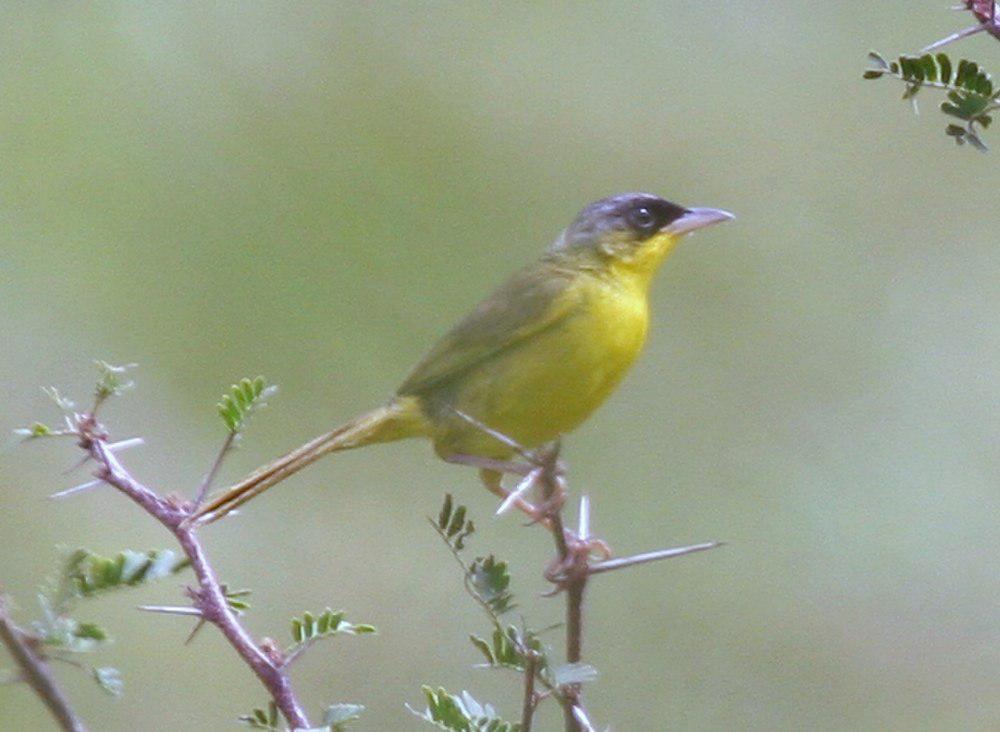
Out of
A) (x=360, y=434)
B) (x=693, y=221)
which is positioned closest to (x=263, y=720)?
(x=360, y=434)

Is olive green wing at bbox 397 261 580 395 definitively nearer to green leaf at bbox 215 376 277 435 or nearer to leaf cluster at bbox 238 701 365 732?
green leaf at bbox 215 376 277 435

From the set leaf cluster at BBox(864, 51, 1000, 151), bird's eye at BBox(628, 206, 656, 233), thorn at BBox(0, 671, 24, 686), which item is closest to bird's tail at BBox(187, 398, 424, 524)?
bird's eye at BBox(628, 206, 656, 233)

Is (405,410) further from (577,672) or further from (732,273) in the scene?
(732,273)

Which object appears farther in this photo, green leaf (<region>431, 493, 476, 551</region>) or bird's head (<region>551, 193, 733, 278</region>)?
bird's head (<region>551, 193, 733, 278</region>)

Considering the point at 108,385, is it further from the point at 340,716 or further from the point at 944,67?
the point at 944,67

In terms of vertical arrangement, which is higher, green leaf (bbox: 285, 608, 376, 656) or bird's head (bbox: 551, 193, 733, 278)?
green leaf (bbox: 285, 608, 376, 656)

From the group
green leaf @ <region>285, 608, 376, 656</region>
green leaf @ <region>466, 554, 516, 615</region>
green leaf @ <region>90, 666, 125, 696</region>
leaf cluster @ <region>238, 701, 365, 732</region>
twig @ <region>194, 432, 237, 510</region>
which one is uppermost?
twig @ <region>194, 432, 237, 510</region>
